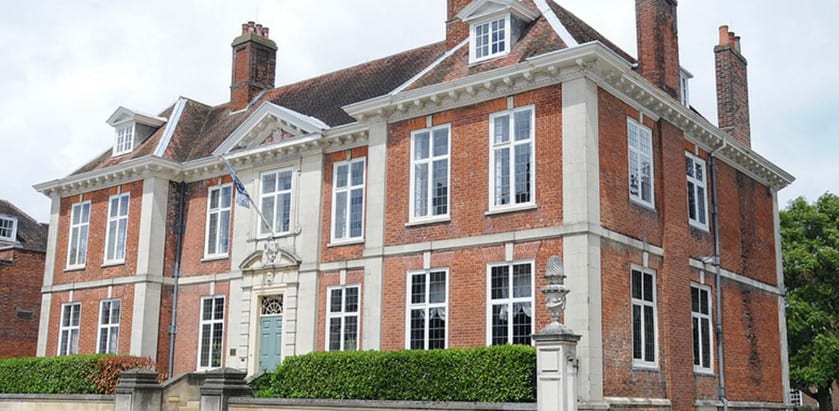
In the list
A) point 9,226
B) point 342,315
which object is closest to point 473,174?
point 342,315

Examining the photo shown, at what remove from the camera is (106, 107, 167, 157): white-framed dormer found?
30.8 metres

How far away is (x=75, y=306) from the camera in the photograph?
30.1 meters

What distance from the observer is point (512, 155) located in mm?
19953

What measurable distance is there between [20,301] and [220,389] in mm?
19338

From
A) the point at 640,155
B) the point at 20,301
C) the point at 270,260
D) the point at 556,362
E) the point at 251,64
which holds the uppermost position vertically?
the point at 251,64

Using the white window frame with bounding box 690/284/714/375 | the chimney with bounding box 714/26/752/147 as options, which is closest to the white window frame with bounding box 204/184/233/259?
the white window frame with bounding box 690/284/714/375

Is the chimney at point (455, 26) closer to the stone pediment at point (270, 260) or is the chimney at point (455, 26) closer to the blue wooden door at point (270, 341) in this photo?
the stone pediment at point (270, 260)

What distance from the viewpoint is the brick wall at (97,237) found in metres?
28.8

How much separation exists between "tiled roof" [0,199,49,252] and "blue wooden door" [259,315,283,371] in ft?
70.0

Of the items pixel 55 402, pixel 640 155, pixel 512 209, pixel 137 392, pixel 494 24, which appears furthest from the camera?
pixel 55 402

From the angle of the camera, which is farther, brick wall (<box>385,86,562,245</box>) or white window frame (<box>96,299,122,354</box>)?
white window frame (<box>96,299,122,354</box>)

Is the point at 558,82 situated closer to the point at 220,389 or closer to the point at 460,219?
the point at 460,219

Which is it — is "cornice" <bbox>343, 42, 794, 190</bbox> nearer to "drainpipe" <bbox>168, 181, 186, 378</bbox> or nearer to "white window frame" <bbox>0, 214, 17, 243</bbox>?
"drainpipe" <bbox>168, 181, 186, 378</bbox>

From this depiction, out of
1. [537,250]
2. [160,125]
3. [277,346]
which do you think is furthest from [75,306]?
[537,250]
